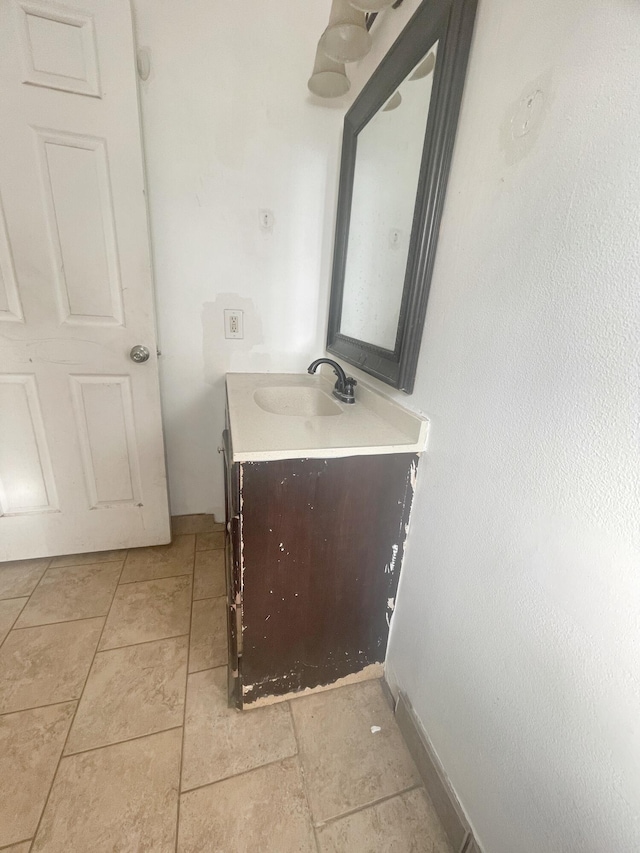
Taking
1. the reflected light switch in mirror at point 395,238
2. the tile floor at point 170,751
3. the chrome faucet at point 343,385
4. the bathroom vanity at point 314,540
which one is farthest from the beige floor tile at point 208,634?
the reflected light switch in mirror at point 395,238

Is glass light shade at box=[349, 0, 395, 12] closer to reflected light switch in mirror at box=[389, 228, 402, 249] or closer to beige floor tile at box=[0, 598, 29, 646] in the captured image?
reflected light switch in mirror at box=[389, 228, 402, 249]

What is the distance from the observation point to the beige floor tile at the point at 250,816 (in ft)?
2.50

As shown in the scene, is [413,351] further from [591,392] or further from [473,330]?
[591,392]

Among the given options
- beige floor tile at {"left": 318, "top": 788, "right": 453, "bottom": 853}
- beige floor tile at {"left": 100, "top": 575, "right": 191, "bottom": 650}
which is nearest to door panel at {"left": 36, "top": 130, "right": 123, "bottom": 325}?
beige floor tile at {"left": 100, "top": 575, "right": 191, "bottom": 650}

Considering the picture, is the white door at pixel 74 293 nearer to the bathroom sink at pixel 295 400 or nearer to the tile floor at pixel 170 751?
the tile floor at pixel 170 751

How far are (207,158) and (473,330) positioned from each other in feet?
4.27

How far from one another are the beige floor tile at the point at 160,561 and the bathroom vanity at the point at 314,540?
0.61m

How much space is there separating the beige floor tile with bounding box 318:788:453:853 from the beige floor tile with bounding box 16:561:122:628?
106 cm

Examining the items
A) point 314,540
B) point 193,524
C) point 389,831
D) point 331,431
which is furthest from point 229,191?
point 389,831

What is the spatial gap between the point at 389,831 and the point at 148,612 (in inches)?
40.6

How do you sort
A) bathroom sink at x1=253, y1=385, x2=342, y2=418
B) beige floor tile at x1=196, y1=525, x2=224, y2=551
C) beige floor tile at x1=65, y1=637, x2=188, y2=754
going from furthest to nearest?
beige floor tile at x1=196, y1=525, x2=224, y2=551, bathroom sink at x1=253, y1=385, x2=342, y2=418, beige floor tile at x1=65, y1=637, x2=188, y2=754

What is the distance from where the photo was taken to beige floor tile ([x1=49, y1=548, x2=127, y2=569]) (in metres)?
1.54

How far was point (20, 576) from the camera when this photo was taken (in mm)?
1452

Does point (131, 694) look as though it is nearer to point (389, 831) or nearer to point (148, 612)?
point (148, 612)
